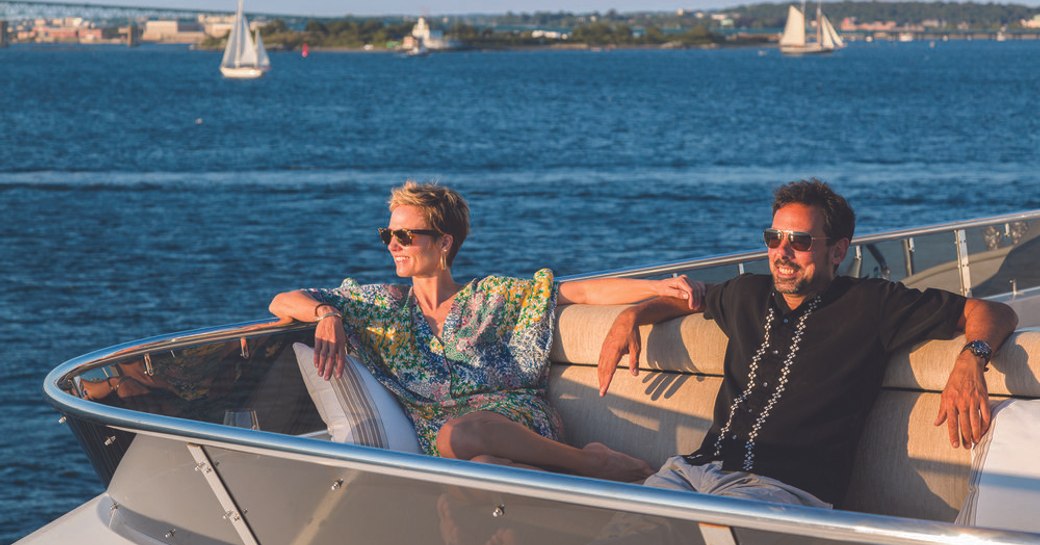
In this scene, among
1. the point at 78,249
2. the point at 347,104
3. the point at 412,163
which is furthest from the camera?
the point at 347,104

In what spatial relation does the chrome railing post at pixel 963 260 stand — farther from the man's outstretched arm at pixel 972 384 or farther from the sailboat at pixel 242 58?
the sailboat at pixel 242 58

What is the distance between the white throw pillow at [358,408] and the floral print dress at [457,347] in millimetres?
43

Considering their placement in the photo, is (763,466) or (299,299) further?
(299,299)

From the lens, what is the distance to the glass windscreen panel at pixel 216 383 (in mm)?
3650

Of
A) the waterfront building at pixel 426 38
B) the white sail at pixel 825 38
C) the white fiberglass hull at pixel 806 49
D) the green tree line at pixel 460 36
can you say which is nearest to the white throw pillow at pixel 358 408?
the white fiberglass hull at pixel 806 49

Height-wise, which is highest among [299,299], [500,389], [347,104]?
[299,299]

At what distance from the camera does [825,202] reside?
365cm

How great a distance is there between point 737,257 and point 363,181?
3406cm

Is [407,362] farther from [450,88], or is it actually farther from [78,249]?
[450,88]

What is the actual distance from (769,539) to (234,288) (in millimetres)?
20519

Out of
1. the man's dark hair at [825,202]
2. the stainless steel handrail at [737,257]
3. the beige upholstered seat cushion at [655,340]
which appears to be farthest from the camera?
the stainless steel handrail at [737,257]

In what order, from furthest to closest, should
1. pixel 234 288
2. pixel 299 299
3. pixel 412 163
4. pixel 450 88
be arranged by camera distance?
pixel 450 88 → pixel 412 163 → pixel 234 288 → pixel 299 299

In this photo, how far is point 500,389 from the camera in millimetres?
4082

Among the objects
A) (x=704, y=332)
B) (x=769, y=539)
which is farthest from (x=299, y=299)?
(x=769, y=539)
